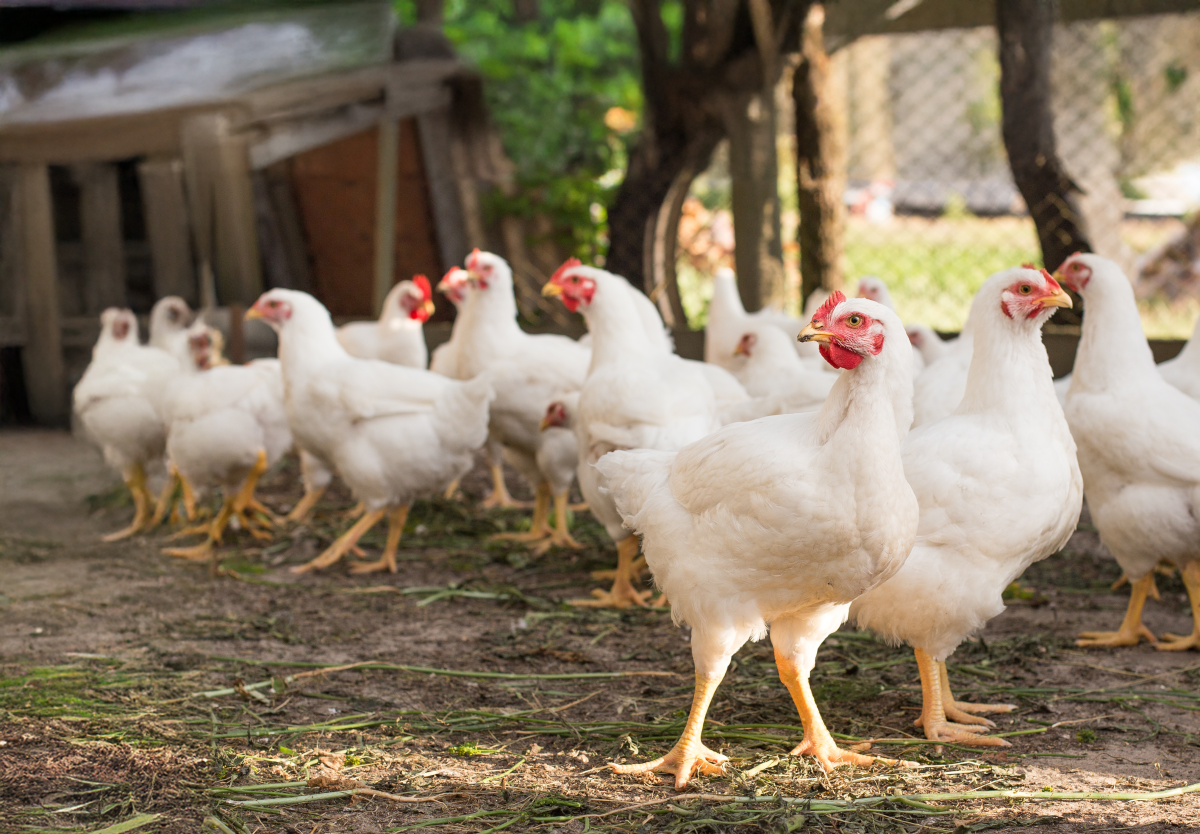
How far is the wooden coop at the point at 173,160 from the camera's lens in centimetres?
453

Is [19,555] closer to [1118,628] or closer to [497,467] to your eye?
[497,467]

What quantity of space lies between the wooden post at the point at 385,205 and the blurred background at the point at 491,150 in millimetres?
17

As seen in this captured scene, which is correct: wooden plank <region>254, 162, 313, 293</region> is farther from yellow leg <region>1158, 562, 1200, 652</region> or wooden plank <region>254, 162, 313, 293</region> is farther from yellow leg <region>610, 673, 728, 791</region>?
yellow leg <region>1158, 562, 1200, 652</region>

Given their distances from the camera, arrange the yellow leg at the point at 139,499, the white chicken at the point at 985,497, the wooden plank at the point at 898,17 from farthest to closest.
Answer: the wooden plank at the point at 898,17 < the yellow leg at the point at 139,499 < the white chicken at the point at 985,497

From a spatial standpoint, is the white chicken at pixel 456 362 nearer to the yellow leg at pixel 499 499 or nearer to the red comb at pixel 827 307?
the yellow leg at pixel 499 499

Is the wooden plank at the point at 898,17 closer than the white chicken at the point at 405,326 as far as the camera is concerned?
No

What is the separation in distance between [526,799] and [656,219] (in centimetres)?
523

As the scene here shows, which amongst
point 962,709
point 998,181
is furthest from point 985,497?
point 998,181

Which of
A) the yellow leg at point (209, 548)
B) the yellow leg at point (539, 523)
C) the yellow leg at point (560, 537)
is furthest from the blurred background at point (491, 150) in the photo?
the yellow leg at point (560, 537)

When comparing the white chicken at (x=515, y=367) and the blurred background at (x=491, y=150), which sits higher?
the blurred background at (x=491, y=150)

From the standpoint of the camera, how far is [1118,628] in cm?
373

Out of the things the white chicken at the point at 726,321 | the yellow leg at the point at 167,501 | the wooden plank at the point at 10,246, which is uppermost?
the wooden plank at the point at 10,246

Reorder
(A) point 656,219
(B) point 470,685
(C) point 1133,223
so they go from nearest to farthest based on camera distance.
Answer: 1. (B) point 470,685
2. (A) point 656,219
3. (C) point 1133,223

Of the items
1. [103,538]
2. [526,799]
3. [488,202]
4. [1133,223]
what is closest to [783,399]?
[526,799]
